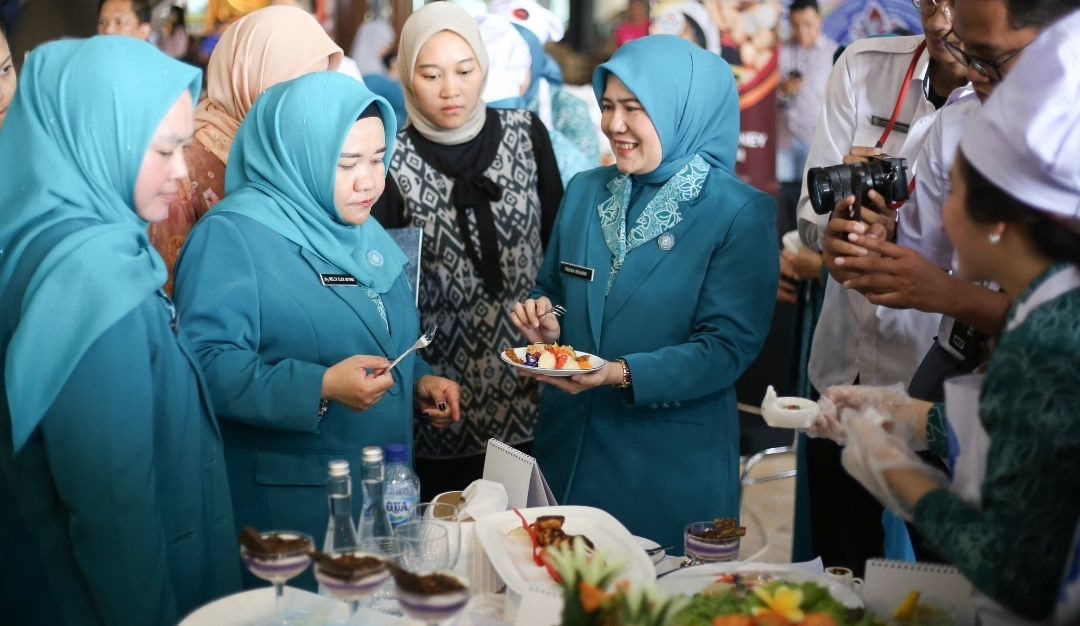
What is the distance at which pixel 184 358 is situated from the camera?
1705 millimetres

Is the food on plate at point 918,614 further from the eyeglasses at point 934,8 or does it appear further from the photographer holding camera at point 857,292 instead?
the eyeglasses at point 934,8

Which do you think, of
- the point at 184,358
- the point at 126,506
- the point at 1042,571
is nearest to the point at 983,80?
the point at 1042,571

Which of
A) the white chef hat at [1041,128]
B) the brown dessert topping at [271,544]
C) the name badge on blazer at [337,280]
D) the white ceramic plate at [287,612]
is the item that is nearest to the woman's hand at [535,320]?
the name badge on blazer at [337,280]

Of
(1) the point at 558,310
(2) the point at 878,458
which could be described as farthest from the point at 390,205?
(2) the point at 878,458

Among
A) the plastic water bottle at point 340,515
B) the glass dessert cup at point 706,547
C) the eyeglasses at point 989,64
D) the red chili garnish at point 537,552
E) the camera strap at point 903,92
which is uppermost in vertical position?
the eyeglasses at point 989,64

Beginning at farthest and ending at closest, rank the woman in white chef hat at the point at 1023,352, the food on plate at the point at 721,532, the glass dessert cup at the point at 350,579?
1. the food on plate at the point at 721,532
2. the glass dessert cup at the point at 350,579
3. the woman in white chef hat at the point at 1023,352

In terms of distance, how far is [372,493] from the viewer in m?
1.55

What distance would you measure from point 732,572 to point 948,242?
1007 millimetres

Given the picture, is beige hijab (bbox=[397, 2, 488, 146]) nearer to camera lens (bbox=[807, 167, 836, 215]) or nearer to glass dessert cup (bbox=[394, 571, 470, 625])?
camera lens (bbox=[807, 167, 836, 215])

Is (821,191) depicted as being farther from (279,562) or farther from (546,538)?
(279,562)

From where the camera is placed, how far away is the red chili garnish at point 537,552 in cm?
147

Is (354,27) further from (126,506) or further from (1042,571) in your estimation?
(1042,571)

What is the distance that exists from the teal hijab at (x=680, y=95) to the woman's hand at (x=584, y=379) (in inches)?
20.0

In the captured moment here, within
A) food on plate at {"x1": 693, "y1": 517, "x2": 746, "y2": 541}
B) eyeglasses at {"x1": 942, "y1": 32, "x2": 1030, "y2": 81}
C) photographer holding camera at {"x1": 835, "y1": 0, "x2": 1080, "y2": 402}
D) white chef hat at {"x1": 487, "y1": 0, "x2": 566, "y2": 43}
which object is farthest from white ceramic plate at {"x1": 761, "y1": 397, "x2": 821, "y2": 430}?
white chef hat at {"x1": 487, "y1": 0, "x2": 566, "y2": 43}
